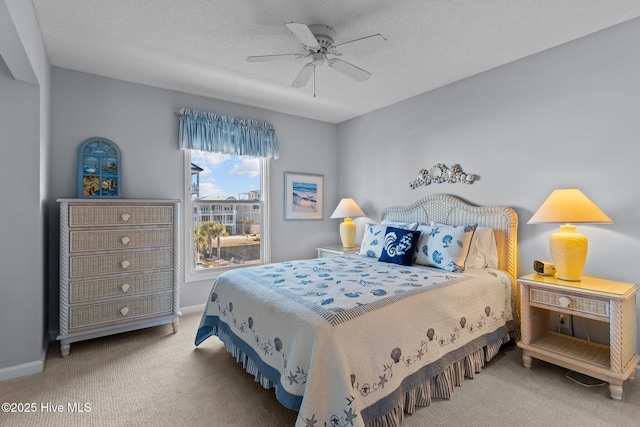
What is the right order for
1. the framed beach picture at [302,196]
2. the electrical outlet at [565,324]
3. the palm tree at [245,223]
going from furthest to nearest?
the framed beach picture at [302,196], the palm tree at [245,223], the electrical outlet at [565,324]

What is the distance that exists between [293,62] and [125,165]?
6.65 ft

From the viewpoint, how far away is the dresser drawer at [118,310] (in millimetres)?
2680

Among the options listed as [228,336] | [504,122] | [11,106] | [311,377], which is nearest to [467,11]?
[504,122]

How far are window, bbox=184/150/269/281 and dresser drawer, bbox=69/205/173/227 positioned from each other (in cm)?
63

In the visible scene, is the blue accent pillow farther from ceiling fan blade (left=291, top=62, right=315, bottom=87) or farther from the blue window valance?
Answer: the blue window valance

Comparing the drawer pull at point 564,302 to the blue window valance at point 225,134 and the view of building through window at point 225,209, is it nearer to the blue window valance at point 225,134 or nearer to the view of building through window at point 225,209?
Answer: the view of building through window at point 225,209

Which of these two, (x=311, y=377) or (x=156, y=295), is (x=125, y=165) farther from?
(x=311, y=377)

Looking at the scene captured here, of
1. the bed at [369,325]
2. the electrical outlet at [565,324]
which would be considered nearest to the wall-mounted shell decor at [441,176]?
the bed at [369,325]

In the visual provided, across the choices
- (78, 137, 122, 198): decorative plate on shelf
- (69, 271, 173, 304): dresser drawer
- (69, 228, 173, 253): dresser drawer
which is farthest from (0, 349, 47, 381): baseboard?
(78, 137, 122, 198): decorative plate on shelf

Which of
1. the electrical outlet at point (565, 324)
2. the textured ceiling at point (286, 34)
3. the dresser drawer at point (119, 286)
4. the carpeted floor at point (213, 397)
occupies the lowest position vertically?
the carpeted floor at point (213, 397)

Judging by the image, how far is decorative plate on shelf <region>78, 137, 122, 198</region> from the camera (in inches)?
120

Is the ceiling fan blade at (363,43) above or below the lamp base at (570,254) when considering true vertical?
above

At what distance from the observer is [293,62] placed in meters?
2.88

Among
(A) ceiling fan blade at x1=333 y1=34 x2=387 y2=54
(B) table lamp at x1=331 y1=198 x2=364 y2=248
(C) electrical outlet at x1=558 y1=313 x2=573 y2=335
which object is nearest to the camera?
(A) ceiling fan blade at x1=333 y1=34 x2=387 y2=54
